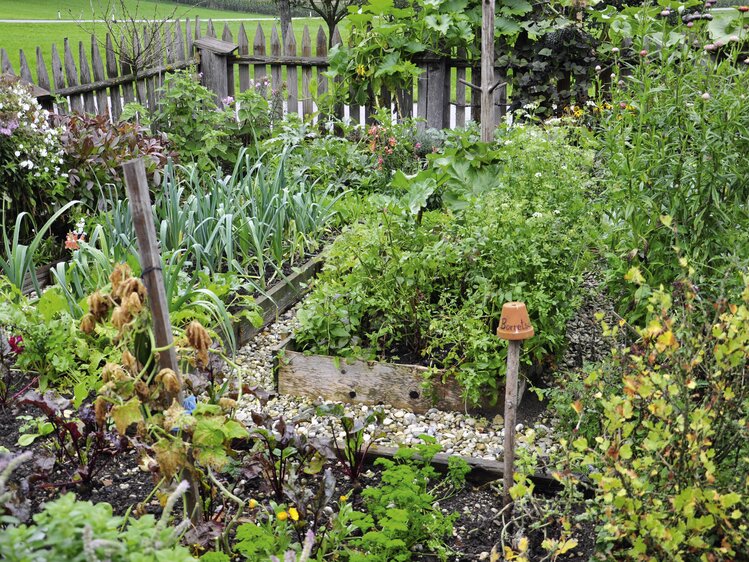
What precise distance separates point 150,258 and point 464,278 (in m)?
2.27

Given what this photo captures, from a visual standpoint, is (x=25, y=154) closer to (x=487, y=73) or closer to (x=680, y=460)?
(x=487, y=73)

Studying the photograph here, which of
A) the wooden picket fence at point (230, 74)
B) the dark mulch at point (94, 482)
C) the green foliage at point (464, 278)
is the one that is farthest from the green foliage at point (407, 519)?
the wooden picket fence at point (230, 74)

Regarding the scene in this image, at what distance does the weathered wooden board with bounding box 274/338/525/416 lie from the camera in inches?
150

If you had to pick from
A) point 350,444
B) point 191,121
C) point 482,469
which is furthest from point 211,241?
point 191,121

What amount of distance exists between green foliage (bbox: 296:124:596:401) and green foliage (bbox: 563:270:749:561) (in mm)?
1213

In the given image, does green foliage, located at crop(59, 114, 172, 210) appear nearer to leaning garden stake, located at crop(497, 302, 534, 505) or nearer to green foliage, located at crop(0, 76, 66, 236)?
green foliage, located at crop(0, 76, 66, 236)

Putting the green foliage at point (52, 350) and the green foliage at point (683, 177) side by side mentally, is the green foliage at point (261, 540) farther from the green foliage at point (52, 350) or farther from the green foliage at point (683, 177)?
the green foliage at point (683, 177)

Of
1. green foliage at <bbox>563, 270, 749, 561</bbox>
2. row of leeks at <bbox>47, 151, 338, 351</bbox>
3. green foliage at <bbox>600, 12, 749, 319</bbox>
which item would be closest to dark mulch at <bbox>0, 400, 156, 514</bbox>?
row of leeks at <bbox>47, 151, 338, 351</bbox>

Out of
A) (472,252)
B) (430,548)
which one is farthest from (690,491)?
(472,252)

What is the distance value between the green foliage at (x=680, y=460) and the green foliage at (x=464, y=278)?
3.98 feet

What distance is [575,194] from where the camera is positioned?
436 centimetres

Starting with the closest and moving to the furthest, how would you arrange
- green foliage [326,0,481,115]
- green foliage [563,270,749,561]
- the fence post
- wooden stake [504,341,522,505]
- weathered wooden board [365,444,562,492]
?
1. green foliage [563,270,749,561]
2. wooden stake [504,341,522,505]
3. weathered wooden board [365,444,562,492]
4. green foliage [326,0,481,115]
5. the fence post

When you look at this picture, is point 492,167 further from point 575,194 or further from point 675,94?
point 675,94

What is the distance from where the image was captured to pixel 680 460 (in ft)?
7.41
